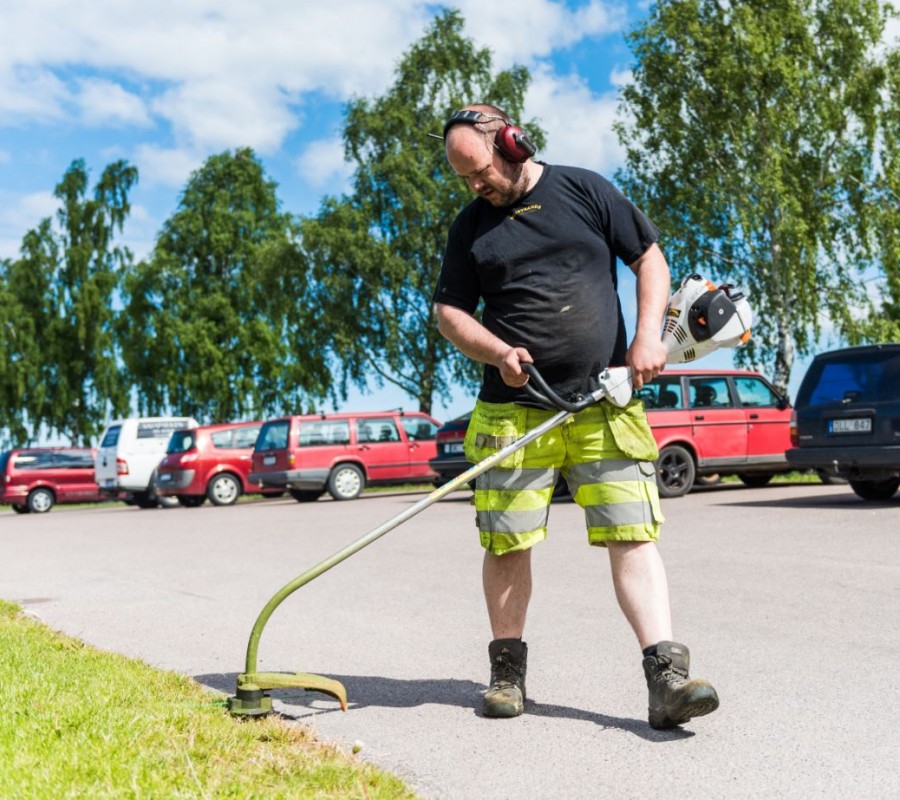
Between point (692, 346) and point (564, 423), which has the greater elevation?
point (692, 346)

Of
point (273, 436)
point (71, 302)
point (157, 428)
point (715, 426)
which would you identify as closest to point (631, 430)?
point (715, 426)

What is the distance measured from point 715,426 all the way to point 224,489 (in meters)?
11.4

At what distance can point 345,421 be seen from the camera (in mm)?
22203

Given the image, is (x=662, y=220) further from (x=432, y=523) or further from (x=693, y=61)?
(x=432, y=523)

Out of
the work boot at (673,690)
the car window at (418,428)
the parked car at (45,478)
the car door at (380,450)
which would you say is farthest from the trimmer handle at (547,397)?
the parked car at (45,478)

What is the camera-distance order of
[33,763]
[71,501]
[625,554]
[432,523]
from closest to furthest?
1. [33,763]
2. [625,554]
3. [432,523]
4. [71,501]

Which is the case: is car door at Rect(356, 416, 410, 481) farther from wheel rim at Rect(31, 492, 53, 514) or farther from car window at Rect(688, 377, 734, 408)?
wheel rim at Rect(31, 492, 53, 514)

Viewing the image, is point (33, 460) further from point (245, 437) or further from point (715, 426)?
point (715, 426)

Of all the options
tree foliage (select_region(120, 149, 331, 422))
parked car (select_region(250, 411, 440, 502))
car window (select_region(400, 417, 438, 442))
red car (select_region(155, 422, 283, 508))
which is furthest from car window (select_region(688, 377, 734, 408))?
tree foliage (select_region(120, 149, 331, 422))

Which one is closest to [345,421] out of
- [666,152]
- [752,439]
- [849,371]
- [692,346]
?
[752,439]

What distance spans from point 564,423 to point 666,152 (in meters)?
28.7

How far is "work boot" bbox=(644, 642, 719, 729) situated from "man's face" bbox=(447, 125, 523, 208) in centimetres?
165

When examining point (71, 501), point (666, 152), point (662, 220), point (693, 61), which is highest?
point (693, 61)

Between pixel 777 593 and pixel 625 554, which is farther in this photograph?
pixel 777 593
